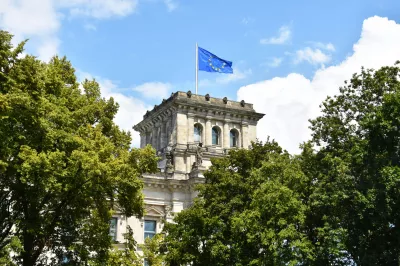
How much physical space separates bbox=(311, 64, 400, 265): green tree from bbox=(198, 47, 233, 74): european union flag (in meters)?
20.7

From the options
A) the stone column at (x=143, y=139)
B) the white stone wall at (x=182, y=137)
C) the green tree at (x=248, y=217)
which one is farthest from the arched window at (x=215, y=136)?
the green tree at (x=248, y=217)

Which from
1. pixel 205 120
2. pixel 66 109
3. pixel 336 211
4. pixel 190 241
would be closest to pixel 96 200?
pixel 66 109

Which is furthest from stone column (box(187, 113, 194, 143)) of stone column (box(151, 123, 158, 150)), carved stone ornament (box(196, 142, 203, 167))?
stone column (box(151, 123, 158, 150))

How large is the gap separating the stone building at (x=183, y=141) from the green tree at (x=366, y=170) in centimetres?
1655

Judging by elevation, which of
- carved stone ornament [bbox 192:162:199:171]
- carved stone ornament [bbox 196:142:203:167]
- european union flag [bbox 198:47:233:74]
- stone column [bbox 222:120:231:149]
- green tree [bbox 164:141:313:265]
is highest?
european union flag [bbox 198:47:233:74]

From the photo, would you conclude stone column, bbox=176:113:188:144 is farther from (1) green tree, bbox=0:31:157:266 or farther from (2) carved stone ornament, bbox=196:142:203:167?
(1) green tree, bbox=0:31:157:266

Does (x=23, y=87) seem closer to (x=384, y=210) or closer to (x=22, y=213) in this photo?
(x=22, y=213)

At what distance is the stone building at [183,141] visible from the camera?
45906 millimetres

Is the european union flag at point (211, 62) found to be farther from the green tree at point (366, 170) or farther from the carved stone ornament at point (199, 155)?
the green tree at point (366, 170)

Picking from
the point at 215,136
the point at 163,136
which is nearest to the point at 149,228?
the point at 163,136

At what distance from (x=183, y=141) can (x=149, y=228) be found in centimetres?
902

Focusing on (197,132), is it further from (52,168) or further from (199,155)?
(52,168)

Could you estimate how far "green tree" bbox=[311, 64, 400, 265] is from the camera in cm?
Result: 2636

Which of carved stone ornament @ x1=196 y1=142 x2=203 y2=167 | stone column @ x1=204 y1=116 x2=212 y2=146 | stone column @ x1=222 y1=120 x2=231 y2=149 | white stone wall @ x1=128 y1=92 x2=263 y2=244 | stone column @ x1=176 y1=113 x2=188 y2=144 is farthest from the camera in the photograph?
stone column @ x1=222 y1=120 x2=231 y2=149
